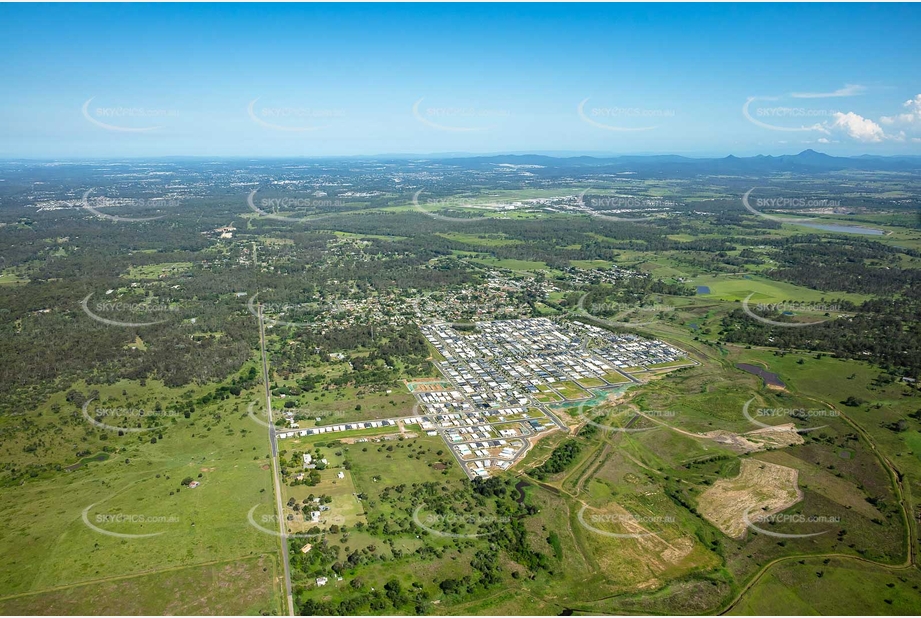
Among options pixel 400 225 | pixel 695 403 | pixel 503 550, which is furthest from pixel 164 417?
pixel 400 225

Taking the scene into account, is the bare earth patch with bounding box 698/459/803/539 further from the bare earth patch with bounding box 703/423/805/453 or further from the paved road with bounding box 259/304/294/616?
the paved road with bounding box 259/304/294/616

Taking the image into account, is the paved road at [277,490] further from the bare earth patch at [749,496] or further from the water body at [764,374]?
the water body at [764,374]

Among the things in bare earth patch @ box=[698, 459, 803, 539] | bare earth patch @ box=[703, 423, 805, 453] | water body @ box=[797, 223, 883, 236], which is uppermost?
water body @ box=[797, 223, 883, 236]

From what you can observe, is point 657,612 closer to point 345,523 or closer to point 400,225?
point 345,523

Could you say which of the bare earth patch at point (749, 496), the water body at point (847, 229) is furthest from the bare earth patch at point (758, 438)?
the water body at point (847, 229)

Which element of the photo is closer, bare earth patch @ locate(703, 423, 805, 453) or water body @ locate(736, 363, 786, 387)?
bare earth patch @ locate(703, 423, 805, 453)

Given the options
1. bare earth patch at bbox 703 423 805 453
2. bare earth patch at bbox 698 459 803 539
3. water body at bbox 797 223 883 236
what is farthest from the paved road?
water body at bbox 797 223 883 236

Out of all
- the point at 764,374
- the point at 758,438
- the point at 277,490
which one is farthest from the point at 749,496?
the point at 277,490
